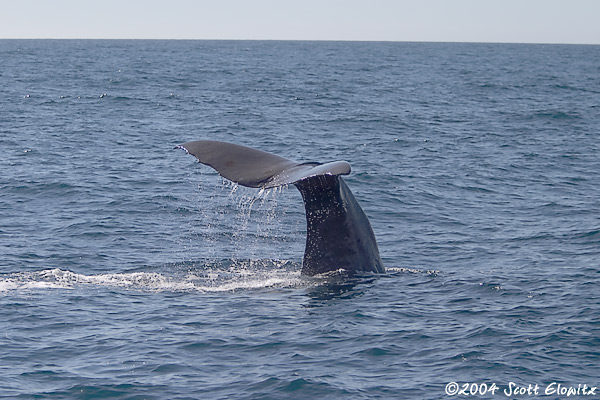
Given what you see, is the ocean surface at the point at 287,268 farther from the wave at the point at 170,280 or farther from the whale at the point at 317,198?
the whale at the point at 317,198

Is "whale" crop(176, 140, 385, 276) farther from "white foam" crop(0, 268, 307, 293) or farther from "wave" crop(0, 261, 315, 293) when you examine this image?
"white foam" crop(0, 268, 307, 293)

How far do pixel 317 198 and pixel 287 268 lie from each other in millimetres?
2727

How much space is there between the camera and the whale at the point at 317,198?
1014cm

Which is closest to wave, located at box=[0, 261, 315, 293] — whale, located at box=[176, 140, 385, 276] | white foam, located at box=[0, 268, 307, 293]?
white foam, located at box=[0, 268, 307, 293]

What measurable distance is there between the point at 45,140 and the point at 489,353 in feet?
71.5

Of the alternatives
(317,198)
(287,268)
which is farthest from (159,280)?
(317,198)

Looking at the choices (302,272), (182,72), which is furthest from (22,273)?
(182,72)

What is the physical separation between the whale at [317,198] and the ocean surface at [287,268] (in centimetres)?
35

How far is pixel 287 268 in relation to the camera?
528 inches

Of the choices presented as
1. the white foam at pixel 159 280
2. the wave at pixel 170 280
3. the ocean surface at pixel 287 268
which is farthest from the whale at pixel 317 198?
→ the white foam at pixel 159 280

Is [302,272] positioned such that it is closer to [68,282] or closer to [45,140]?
[68,282]

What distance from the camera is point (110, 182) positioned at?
22172mm

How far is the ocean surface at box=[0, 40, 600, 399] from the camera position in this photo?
9375 millimetres

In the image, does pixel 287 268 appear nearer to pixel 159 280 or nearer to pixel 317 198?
pixel 159 280
